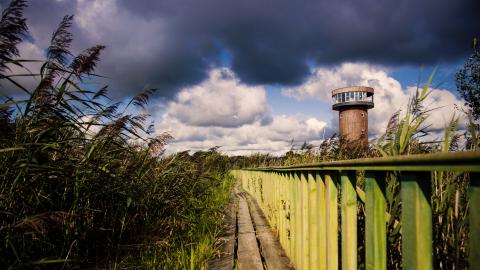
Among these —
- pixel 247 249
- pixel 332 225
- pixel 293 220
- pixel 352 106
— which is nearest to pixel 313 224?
pixel 332 225

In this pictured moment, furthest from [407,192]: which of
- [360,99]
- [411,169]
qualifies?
[360,99]

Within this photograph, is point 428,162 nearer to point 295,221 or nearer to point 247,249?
point 295,221

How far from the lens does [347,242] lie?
1.70 m

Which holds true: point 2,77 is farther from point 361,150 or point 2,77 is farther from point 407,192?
point 361,150

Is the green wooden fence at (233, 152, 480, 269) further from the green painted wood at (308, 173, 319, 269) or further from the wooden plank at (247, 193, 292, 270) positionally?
the wooden plank at (247, 193, 292, 270)

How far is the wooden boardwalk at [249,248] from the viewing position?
10.6ft

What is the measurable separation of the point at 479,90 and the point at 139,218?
18987 millimetres

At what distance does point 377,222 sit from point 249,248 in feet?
8.57

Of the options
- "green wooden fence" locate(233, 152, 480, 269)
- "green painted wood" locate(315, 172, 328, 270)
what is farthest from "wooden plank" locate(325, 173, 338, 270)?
"green painted wood" locate(315, 172, 328, 270)

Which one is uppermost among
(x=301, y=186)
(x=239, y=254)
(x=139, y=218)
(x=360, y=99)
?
(x=360, y=99)

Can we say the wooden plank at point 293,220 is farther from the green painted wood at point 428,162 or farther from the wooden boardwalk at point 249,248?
the green painted wood at point 428,162

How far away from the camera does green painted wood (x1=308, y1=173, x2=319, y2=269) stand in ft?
7.86

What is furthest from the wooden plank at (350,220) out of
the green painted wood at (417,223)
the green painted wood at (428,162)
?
the green painted wood at (417,223)

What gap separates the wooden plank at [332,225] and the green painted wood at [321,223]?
147 millimetres
